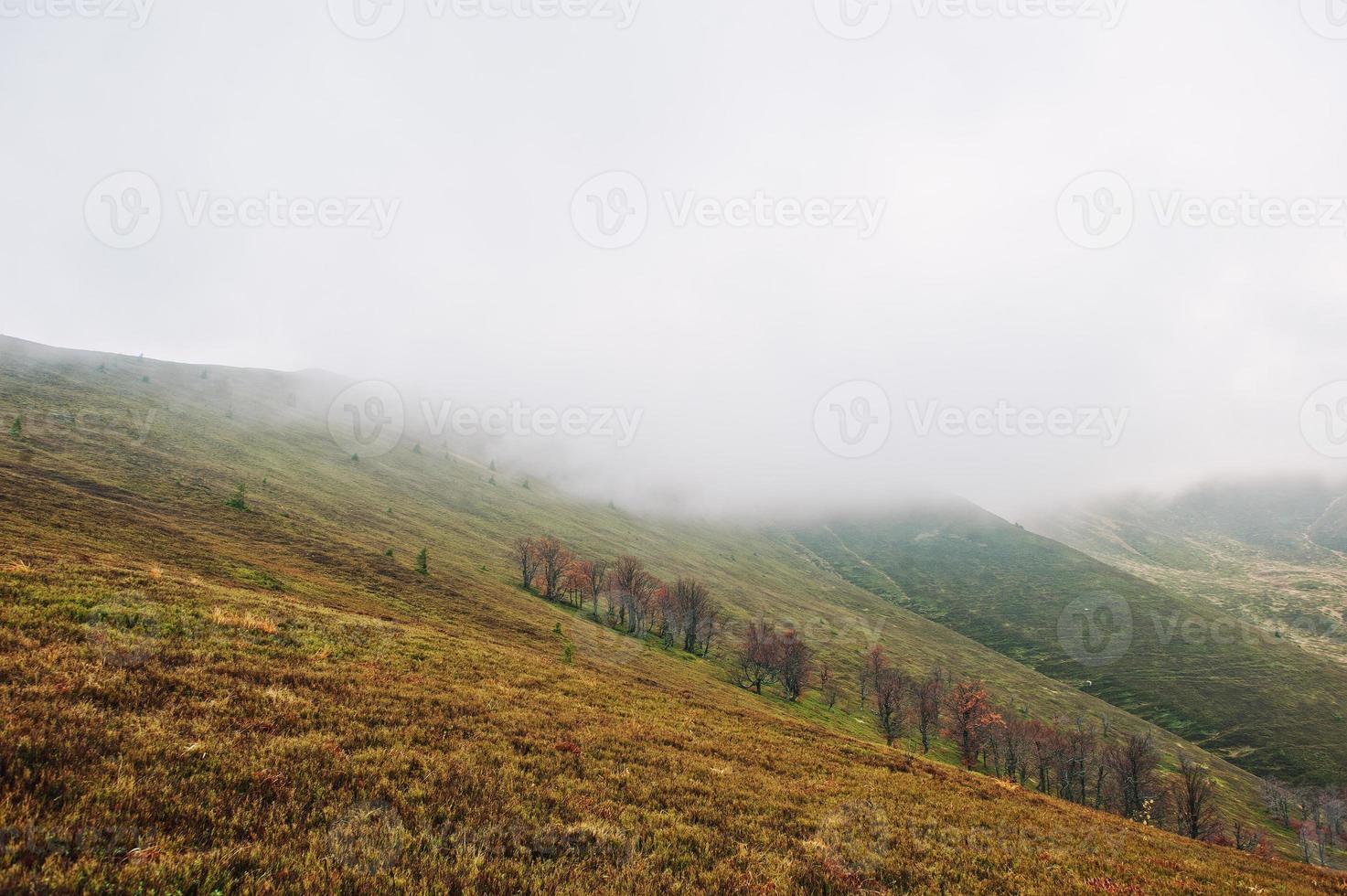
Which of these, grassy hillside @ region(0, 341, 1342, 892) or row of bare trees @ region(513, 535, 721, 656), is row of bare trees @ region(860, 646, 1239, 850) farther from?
grassy hillside @ region(0, 341, 1342, 892)

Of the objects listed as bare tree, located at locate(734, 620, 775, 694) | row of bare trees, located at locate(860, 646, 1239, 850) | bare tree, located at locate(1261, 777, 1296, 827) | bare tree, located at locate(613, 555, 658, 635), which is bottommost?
bare tree, located at locate(1261, 777, 1296, 827)

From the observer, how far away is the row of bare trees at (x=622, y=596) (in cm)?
9450

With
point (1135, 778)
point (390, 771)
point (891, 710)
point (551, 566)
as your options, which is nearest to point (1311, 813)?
point (1135, 778)

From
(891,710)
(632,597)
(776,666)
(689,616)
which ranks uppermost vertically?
(632,597)

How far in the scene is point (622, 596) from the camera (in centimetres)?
10081

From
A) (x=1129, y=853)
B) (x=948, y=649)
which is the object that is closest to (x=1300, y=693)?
(x=948, y=649)

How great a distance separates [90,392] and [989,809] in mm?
163130

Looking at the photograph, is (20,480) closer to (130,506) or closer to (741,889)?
(130,506)

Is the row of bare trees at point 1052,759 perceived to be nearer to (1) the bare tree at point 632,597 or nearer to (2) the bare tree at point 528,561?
(1) the bare tree at point 632,597

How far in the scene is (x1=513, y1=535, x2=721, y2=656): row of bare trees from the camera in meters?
94.5

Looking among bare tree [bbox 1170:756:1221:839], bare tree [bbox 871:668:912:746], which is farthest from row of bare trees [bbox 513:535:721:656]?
bare tree [bbox 1170:756:1221:839]

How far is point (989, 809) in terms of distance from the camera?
2005cm

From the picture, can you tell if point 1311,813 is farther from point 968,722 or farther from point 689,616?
point 689,616

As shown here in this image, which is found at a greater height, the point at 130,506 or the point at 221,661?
the point at 221,661
